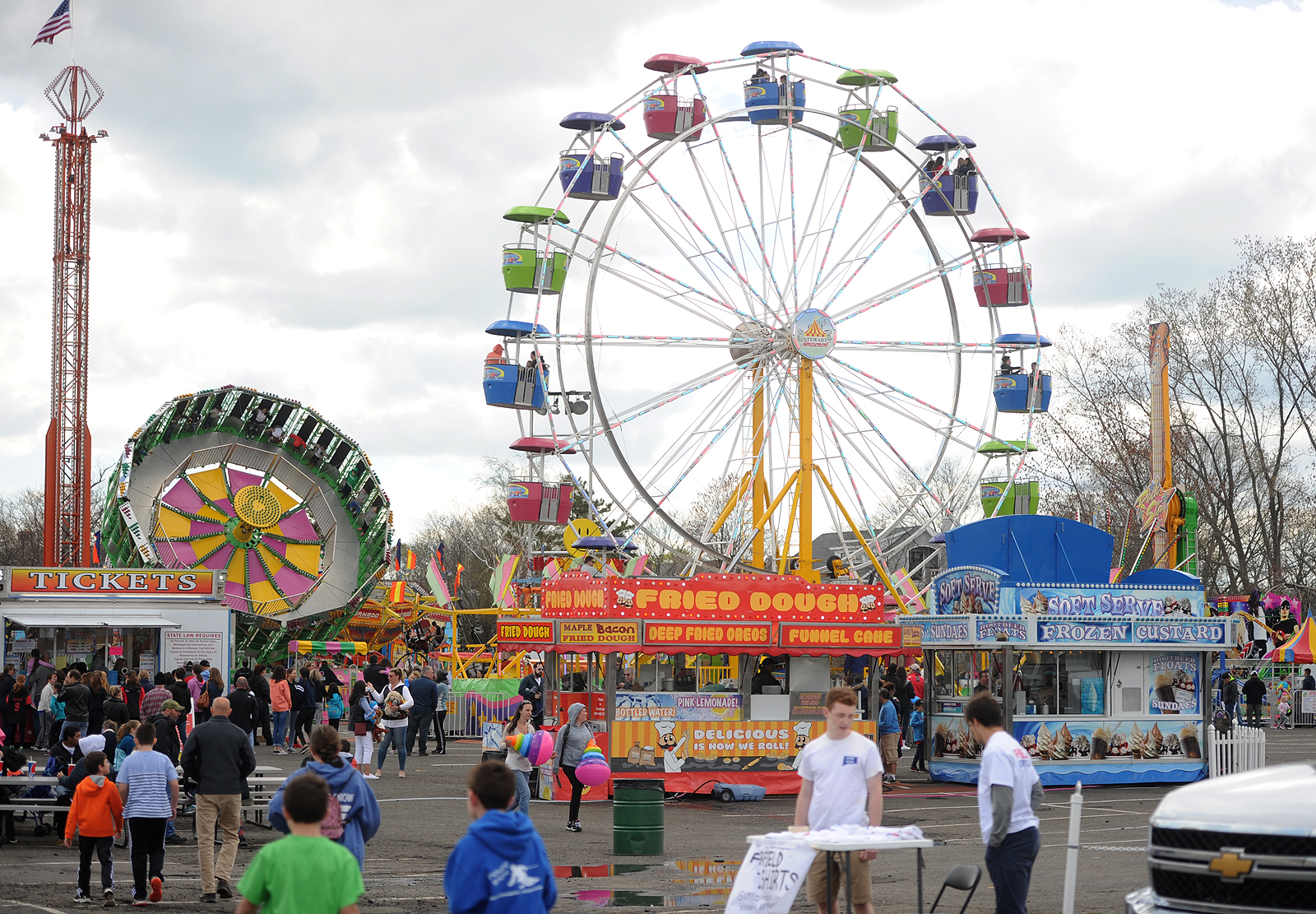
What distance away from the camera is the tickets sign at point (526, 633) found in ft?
68.6

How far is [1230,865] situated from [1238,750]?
13094 millimetres

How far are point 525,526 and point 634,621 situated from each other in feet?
142

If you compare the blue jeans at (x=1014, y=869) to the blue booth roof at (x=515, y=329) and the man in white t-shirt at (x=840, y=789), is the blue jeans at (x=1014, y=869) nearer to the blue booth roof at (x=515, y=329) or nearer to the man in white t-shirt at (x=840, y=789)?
the man in white t-shirt at (x=840, y=789)

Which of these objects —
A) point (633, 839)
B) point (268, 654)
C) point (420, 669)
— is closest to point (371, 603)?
point (268, 654)

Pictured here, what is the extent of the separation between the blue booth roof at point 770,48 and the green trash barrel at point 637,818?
15.3 meters

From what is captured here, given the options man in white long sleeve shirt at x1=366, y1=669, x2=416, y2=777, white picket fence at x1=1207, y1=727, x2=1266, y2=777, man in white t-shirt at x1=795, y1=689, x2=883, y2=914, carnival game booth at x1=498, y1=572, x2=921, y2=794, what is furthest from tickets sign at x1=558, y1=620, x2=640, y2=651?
man in white t-shirt at x1=795, y1=689, x2=883, y2=914

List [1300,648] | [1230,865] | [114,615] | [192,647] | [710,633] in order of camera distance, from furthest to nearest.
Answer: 1. [1300,648]
2. [192,647]
3. [114,615]
4. [710,633]
5. [1230,865]

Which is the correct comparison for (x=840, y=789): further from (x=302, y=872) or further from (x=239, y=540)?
(x=239, y=540)

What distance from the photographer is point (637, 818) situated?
1443 cm

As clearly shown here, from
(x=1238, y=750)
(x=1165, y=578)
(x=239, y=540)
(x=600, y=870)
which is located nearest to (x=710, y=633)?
(x=1238, y=750)

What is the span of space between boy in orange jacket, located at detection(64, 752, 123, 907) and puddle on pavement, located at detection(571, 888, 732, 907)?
11.5 ft

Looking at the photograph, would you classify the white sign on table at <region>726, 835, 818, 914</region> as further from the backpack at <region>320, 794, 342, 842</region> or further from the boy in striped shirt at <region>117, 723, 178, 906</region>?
the boy in striped shirt at <region>117, 723, 178, 906</region>

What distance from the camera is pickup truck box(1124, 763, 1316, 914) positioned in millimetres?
6156

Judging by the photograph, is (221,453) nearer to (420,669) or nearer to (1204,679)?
(420,669)
